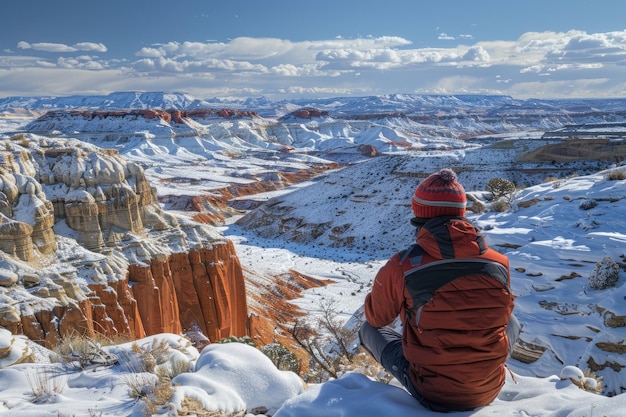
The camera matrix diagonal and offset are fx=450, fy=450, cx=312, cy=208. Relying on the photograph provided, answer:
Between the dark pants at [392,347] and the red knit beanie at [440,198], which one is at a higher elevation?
the red knit beanie at [440,198]

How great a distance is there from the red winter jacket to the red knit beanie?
0.10 meters

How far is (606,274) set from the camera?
962cm

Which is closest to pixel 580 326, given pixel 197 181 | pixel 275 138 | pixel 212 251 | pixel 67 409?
pixel 67 409

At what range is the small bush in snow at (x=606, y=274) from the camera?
9.62 meters

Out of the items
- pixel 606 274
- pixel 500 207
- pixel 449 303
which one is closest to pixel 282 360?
pixel 449 303

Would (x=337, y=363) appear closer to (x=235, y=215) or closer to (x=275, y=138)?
(x=235, y=215)

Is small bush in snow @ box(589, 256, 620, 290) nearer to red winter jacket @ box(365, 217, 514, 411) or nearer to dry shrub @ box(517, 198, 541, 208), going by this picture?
dry shrub @ box(517, 198, 541, 208)

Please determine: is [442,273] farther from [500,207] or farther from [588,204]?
[500,207]

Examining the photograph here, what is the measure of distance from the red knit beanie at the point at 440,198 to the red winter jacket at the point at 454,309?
0.32ft

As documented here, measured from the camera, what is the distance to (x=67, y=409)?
13.4ft

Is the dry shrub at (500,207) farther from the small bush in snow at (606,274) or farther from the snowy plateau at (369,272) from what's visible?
the small bush in snow at (606,274)

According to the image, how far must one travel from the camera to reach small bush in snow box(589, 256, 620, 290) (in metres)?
9.62

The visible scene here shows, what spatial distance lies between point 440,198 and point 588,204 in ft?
40.5

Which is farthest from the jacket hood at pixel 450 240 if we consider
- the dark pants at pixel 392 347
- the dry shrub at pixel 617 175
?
the dry shrub at pixel 617 175
